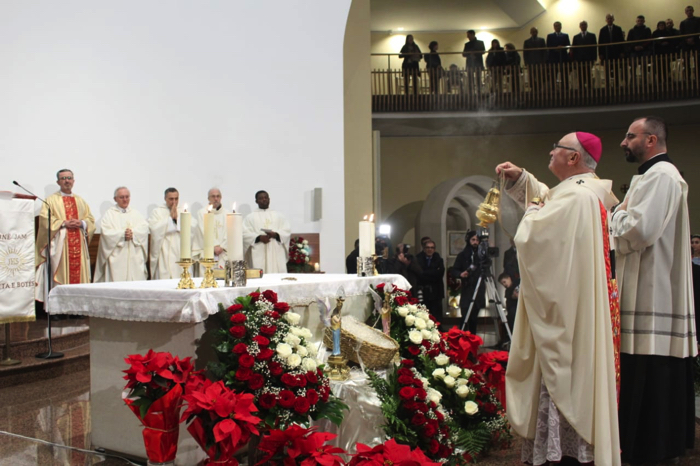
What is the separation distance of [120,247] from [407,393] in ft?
19.7

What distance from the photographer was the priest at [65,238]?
7141 millimetres

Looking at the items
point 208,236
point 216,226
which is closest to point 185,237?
point 208,236

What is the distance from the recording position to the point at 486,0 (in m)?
15.1

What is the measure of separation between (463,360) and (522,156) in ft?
40.1

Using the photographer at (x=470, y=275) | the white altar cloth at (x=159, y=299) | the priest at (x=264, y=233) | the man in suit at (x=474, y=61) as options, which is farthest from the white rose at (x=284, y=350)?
the man in suit at (x=474, y=61)

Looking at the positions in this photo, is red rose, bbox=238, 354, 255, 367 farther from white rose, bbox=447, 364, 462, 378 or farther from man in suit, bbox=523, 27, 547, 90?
man in suit, bbox=523, 27, 547, 90

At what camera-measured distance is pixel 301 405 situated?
266 centimetres

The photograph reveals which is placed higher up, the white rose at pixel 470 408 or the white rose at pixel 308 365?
the white rose at pixel 308 365

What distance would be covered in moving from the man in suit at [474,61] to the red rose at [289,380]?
11.5 meters

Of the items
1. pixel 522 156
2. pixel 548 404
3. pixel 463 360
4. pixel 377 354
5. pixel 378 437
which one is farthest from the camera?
pixel 522 156

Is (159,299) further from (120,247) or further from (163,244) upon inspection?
(163,244)

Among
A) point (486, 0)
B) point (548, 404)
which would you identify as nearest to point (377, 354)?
point (548, 404)

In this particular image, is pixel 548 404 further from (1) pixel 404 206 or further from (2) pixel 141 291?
(1) pixel 404 206

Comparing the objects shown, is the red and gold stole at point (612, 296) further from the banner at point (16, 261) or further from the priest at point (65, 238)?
the priest at point (65, 238)
